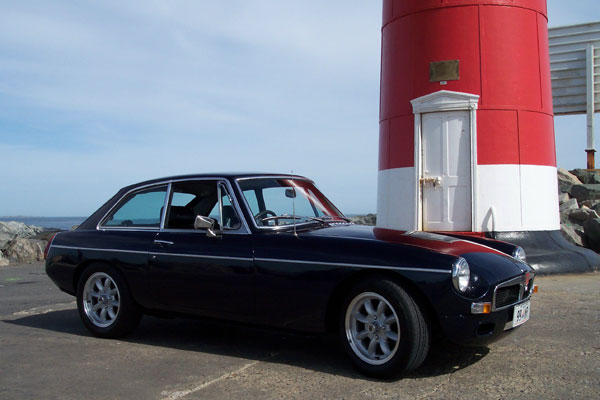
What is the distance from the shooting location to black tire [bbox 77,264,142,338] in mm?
5633

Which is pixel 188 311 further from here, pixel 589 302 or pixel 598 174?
pixel 598 174

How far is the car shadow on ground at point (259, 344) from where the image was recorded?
15.0ft

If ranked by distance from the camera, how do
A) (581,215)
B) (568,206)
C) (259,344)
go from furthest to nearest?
(568,206), (581,215), (259,344)

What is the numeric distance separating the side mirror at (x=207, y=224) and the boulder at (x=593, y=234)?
10.5m

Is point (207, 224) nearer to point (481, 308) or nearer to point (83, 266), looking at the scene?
point (83, 266)

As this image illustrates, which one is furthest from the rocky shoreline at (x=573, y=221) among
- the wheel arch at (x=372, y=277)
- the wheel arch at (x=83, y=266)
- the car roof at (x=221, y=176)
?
the wheel arch at (x=372, y=277)

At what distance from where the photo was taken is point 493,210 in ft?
31.0

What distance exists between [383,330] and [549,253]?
6386 millimetres

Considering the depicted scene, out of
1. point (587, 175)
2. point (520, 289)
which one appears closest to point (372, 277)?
point (520, 289)

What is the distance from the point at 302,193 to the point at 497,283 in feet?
7.08

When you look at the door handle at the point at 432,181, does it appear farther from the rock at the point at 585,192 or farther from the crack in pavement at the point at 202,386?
the rock at the point at 585,192

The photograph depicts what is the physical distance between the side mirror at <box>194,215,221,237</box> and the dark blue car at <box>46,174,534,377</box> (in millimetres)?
12

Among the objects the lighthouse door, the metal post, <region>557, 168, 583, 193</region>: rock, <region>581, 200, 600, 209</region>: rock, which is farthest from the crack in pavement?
<region>557, 168, 583, 193</region>: rock

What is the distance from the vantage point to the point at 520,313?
4.40 metres
